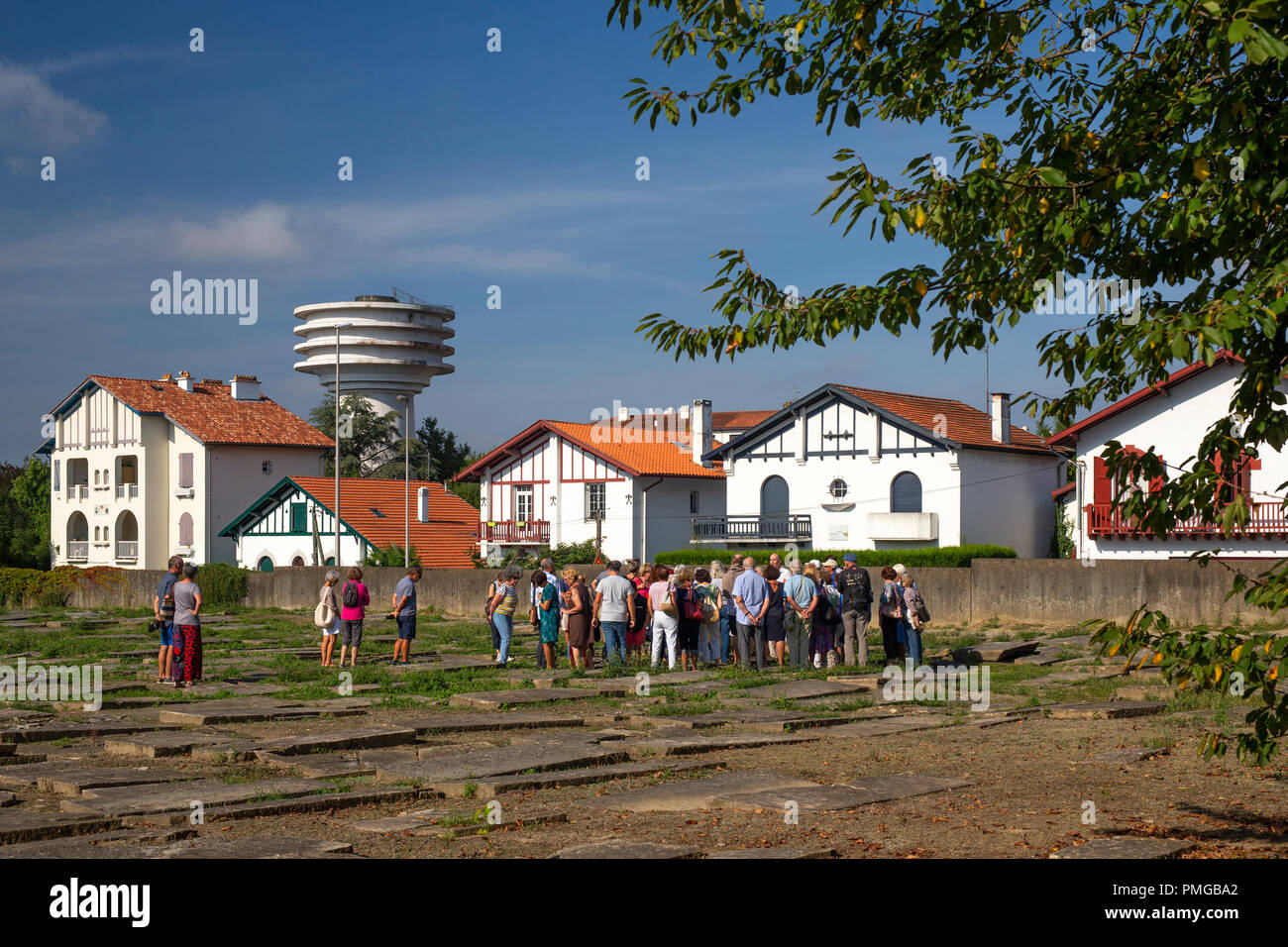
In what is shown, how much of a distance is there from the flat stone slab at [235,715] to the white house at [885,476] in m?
34.9

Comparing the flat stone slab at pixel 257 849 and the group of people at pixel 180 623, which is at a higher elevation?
the group of people at pixel 180 623

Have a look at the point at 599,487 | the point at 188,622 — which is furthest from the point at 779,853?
the point at 599,487

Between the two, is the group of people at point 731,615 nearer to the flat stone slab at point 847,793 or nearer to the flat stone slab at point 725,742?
the flat stone slab at point 725,742

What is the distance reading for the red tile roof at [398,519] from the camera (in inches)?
2261

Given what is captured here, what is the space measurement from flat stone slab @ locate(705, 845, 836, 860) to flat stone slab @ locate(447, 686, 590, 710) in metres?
8.33

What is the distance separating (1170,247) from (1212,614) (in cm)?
2400

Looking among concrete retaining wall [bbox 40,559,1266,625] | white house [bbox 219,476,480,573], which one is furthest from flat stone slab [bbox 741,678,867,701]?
white house [bbox 219,476,480,573]


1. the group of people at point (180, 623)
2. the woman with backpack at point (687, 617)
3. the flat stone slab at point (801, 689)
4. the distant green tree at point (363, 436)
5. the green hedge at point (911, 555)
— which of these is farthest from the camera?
the distant green tree at point (363, 436)

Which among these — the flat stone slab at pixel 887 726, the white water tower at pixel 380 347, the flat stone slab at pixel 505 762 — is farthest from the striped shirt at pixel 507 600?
the white water tower at pixel 380 347

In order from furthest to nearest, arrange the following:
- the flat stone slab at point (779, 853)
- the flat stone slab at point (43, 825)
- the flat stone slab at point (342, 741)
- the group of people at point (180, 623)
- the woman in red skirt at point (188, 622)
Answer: the group of people at point (180, 623) < the woman in red skirt at point (188, 622) < the flat stone slab at point (342, 741) < the flat stone slab at point (43, 825) < the flat stone slab at point (779, 853)

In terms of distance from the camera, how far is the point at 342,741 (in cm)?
1196

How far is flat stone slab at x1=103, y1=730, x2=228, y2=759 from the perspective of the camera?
11.7m

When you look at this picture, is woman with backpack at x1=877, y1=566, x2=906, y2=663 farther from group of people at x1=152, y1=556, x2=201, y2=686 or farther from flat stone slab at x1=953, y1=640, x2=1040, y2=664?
group of people at x1=152, y1=556, x2=201, y2=686
